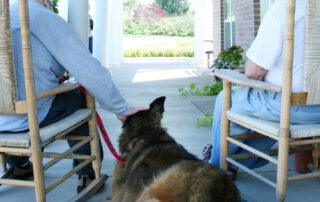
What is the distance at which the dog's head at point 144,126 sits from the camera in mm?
2553

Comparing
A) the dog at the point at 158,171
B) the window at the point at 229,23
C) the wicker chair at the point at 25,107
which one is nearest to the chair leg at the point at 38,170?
the wicker chair at the point at 25,107

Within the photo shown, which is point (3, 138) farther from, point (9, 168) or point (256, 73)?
point (256, 73)

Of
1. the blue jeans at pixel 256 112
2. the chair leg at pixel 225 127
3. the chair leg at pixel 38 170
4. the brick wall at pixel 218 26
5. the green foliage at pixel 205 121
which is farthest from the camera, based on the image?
the brick wall at pixel 218 26

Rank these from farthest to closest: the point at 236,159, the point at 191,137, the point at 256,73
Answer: the point at 191,137 → the point at 236,159 → the point at 256,73

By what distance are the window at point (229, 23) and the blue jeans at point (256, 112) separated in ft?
19.0

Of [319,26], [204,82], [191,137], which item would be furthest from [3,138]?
[204,82]

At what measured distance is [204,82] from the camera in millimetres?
9266

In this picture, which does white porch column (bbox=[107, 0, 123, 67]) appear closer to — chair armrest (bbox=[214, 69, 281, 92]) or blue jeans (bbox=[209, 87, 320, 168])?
blue jeans (bbox=[209, 87, 320, 168])

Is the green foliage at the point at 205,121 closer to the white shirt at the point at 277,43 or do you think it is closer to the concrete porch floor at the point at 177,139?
the concrete porch floor at the point at 177,139

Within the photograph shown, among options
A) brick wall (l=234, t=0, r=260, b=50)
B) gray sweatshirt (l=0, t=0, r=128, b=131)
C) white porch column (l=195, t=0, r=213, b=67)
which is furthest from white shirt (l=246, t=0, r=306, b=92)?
white porch column (l=195, t=0, r=213, b=67)

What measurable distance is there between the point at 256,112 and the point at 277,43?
446 millimetres

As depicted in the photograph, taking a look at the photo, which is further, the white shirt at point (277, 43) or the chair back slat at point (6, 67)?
the white shirt at point (277, 43)

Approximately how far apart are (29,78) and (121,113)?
2.24 feet

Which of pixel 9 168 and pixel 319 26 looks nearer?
pixel 319 26
